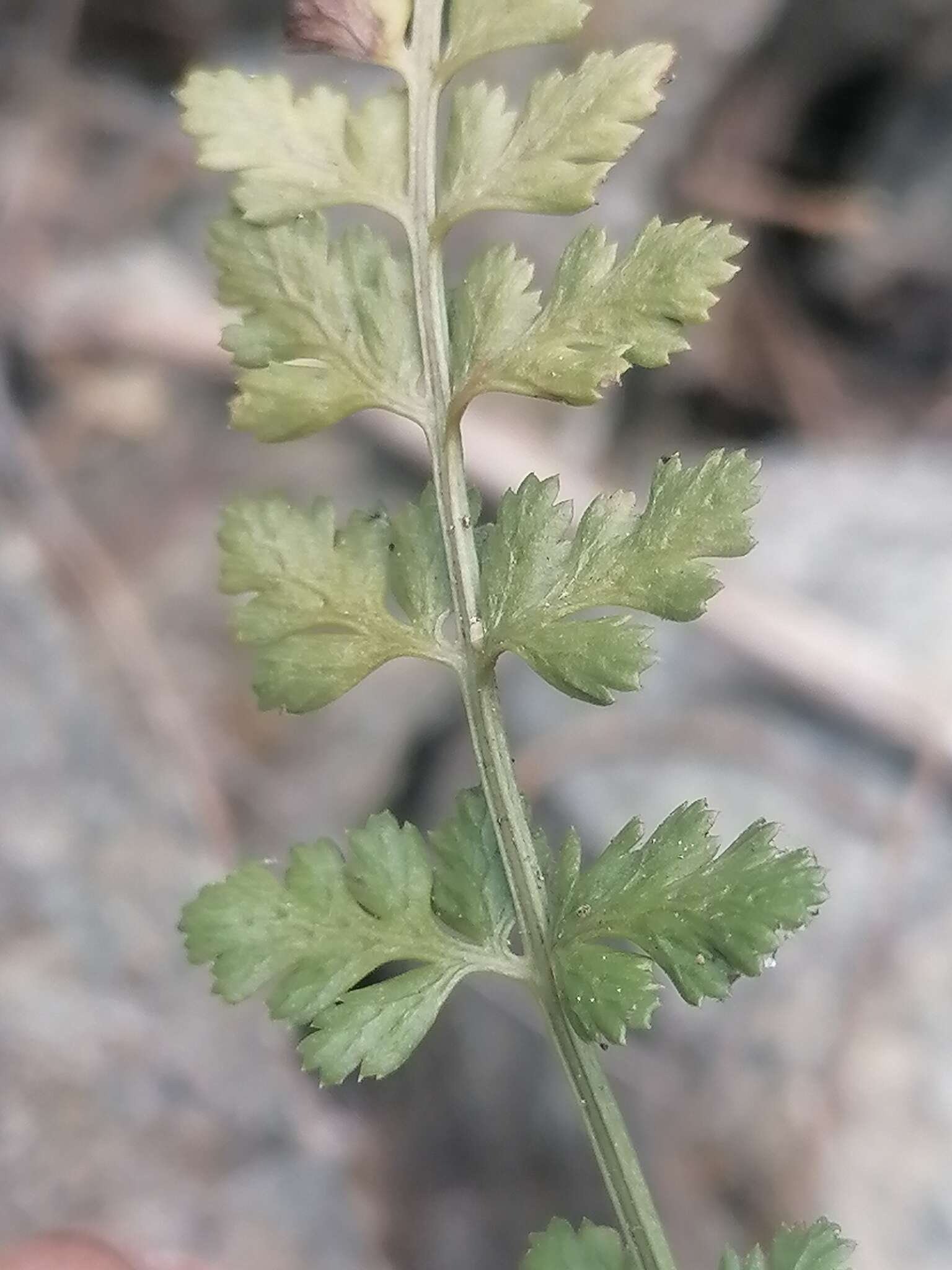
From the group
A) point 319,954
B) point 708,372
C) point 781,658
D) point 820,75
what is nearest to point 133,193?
point 708,372

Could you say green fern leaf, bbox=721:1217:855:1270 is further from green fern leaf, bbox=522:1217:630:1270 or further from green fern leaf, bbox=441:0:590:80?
green fern leaf, bbox=441:0:590:80

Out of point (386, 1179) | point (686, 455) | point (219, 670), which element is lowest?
point (386, 1179)

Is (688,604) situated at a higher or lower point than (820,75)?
lower

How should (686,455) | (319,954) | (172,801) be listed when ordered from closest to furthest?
(319,954) < (172,801) < (686,455)

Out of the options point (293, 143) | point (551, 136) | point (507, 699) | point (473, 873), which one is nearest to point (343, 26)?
point (293, 143)

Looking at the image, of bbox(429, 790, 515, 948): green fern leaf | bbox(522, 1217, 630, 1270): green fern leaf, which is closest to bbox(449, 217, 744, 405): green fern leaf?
bbox(429, 790, 515, 948): green fern leaf

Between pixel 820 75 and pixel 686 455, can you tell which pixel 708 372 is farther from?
pixel 820 75
